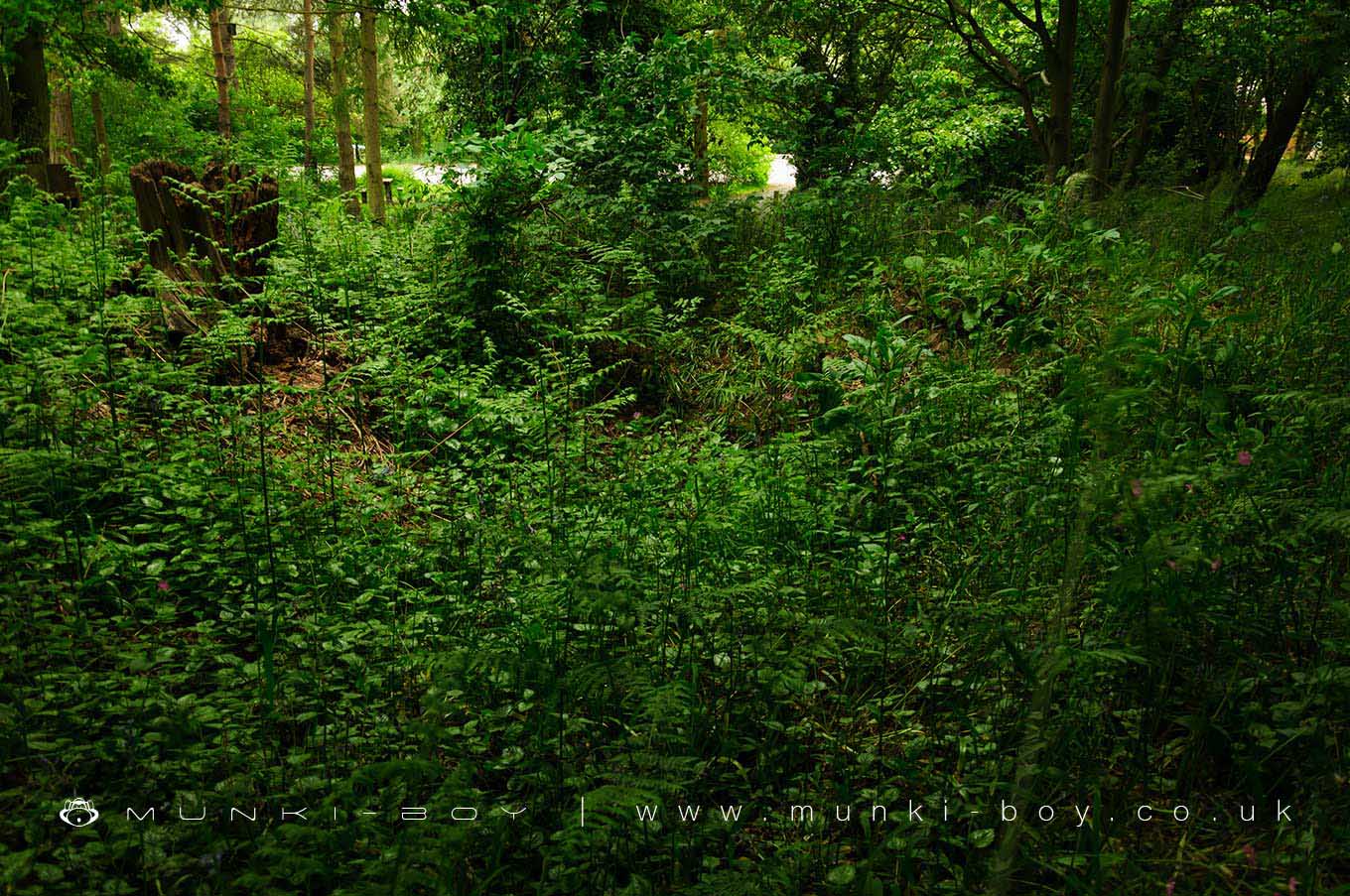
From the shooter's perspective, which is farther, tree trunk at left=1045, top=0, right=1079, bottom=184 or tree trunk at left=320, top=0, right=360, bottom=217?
tree trunk at left=320, top=0, right=360, bottom=217

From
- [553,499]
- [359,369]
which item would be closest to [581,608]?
[553,499]

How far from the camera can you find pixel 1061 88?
26.1ft

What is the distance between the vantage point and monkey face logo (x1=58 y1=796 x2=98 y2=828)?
210 cm

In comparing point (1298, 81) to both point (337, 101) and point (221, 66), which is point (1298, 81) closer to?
point (337, 101)

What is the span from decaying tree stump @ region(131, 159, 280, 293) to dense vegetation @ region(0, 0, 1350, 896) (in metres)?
0.06

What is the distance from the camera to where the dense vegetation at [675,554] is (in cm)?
217

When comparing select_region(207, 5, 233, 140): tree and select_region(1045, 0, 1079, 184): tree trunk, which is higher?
select_region(207, 5, 233, 140): tree

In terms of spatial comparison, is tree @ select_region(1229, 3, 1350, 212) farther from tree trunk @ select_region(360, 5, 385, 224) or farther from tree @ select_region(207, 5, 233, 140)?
tree @ select_region(207, 5, 233, 140)

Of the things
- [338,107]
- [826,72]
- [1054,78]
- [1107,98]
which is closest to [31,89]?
[338,107]

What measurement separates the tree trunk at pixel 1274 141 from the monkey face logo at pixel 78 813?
10.1m

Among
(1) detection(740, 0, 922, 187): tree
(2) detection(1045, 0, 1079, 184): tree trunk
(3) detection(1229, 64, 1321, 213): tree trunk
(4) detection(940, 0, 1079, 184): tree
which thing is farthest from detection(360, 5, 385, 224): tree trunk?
(3) detection(1229, 64, 1321, 213): tree trunk

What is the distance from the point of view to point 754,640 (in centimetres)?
276

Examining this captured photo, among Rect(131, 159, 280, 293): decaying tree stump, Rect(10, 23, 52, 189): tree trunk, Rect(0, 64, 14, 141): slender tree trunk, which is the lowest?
Rect(131, 159, 280, 293): decaying tree stump

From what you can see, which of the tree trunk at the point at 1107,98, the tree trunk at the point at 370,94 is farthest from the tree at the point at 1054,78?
the tree trunk at the point at 370,94
